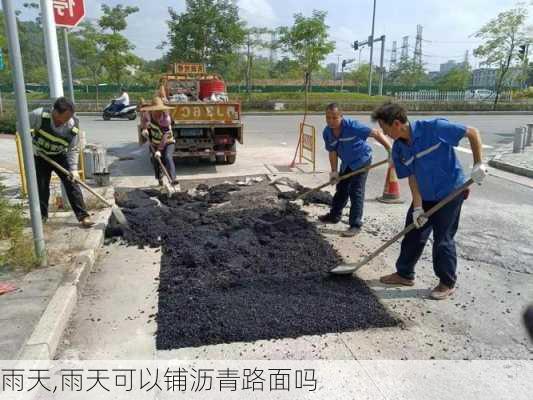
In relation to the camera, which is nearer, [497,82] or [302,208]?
[302,208]

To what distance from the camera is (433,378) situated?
9.25ft

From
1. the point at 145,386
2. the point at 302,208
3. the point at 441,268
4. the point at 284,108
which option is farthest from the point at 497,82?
the point at 145,386

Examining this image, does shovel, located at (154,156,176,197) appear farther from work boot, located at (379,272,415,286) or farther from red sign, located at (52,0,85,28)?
work boot, located at (379,272,415,286)

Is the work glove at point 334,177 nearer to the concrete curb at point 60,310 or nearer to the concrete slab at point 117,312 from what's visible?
the concrete slab at point 117,312

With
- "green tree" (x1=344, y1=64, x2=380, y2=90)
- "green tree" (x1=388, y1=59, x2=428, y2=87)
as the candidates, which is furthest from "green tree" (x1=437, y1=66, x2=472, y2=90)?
"green tree" (x1=344, y1=64, x2=380, y2=90)

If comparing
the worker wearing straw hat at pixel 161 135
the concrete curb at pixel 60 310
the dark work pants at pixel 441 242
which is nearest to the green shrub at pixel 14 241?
the concrete curb at pixel 60 310

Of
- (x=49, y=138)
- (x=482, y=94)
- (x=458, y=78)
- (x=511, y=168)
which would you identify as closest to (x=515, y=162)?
(x=511, y=168)

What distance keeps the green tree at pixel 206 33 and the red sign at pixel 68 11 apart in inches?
831

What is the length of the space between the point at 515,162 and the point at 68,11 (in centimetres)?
913

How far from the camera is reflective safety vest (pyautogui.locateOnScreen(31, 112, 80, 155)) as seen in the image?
5062 mm

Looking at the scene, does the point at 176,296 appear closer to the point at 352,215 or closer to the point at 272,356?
the point at 272,356

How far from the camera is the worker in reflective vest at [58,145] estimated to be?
4.99 metres

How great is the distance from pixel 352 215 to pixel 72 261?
123 inches

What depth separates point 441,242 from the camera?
3.70 meters
